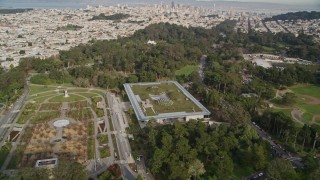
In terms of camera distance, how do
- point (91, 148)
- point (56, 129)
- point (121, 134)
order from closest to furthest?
point (91, 148)
point (121, 134)
point (56, 129)

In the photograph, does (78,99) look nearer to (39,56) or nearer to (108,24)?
→ (39,56)

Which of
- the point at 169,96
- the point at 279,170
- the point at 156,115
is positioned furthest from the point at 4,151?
the point at 279,170

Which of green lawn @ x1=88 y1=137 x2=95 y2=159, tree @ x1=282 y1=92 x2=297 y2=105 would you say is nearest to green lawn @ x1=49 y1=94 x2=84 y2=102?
green lawn @ x1=88 y1=137 x2=95 y2=159

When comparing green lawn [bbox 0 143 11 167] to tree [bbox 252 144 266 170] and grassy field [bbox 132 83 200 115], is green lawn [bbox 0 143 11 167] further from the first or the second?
tree [bbox 252 144 266 170]

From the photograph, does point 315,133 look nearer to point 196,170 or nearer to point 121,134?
point 196,170

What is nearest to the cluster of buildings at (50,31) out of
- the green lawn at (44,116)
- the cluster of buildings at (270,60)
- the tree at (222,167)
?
the green lawn at (44,116)

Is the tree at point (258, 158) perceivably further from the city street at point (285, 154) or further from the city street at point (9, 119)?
the city street at point (9, 119)

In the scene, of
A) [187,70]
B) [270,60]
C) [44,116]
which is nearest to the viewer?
[44,116]
